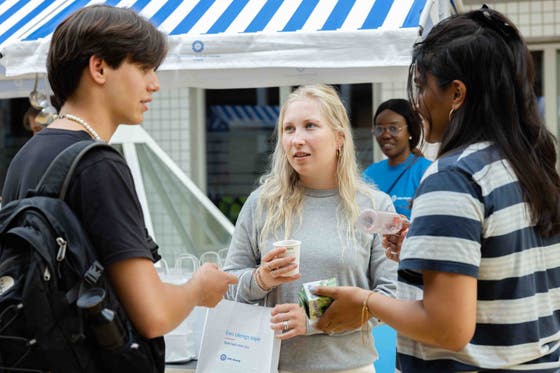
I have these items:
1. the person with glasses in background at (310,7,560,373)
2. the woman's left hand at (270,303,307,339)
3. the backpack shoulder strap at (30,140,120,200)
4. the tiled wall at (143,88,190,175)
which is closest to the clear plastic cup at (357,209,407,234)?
the woman's left hand at (270,303,307,339)

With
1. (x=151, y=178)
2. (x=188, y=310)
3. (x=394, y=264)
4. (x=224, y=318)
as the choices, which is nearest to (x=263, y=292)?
(x=224, y=318)

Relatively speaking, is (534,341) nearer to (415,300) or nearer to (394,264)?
(415,300)

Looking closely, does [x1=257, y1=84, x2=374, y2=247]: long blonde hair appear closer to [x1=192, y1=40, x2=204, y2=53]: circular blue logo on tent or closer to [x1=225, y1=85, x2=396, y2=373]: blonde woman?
[x1=225, y1=85, x2=396, y2=373]: blonde woman

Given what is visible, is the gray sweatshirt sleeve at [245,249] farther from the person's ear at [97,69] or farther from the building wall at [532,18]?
the building wall at [532,18]

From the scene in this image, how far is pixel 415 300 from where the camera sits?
173cm

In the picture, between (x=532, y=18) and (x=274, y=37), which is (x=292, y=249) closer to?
(x=274, y=37)

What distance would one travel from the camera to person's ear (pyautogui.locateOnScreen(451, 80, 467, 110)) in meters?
1.71

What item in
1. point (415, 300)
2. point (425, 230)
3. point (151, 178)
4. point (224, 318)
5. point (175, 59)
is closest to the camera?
point (425, 230)

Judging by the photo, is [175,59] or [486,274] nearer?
[486,274]

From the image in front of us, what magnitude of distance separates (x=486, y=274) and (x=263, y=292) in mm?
1091

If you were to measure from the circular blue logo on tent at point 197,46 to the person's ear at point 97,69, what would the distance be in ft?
6.08

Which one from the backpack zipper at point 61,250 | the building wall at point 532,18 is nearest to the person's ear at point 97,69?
the backpack zipper at point 61,250

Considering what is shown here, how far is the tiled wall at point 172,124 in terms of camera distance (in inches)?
300

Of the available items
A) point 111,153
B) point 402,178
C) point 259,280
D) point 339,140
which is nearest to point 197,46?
point 339,140
